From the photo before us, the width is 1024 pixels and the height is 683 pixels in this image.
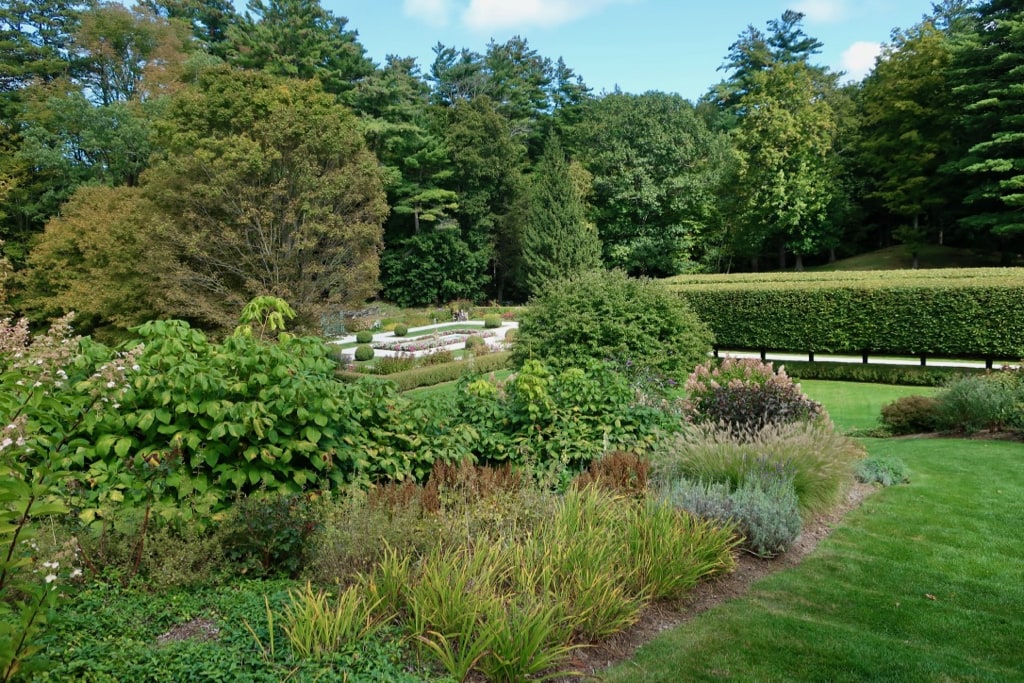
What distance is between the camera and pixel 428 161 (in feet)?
121

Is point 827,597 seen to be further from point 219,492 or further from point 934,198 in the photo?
point 934,198

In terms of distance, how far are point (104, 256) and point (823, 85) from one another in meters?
38.6

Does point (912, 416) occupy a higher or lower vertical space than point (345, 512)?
lower

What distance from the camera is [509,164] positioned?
124 ft

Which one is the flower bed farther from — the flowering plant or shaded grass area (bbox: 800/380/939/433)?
the flowering plant

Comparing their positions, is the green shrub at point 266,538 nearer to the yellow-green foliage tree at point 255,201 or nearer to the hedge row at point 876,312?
the yellow-green foliage tree at point 255,201

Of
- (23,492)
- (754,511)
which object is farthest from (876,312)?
(23,492)

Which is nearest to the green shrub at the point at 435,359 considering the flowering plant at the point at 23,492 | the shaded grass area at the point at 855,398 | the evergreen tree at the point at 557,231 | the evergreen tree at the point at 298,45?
the shaded grass area at the point at 855,398

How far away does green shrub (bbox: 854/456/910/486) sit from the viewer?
21.4 ft

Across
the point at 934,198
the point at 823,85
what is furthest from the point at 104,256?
the point at 823,85

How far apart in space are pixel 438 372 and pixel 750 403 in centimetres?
1160

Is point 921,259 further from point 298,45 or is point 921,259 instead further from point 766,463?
point 298,45

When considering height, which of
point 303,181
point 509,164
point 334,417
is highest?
point 509,164

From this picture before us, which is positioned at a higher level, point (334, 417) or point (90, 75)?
point (90, 75)
